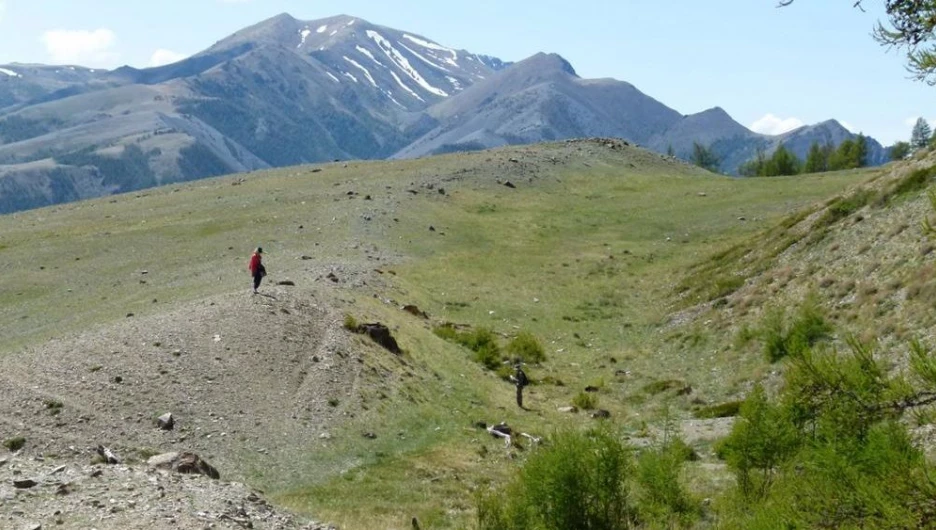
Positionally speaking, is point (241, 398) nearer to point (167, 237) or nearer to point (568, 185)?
point (167, 237)

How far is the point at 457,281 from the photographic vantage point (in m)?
52.3

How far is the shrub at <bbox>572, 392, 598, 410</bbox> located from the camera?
31.6 metres

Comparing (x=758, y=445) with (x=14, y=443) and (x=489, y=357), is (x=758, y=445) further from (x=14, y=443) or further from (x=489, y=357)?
(x=489, y=357)

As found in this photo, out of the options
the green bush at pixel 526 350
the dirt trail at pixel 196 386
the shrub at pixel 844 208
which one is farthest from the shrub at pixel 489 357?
the shrub at pixel 844 208

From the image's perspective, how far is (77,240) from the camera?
58.8 metres

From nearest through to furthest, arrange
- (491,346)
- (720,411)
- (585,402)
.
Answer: (720,411) < (585,402) < (491,346)

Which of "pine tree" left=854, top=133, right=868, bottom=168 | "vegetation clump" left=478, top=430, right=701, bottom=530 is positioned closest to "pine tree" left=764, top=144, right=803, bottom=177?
"pine tree" left=854, top=133, right=868, bottom=168

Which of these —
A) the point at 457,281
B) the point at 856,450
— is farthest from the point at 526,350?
the point at 856,450

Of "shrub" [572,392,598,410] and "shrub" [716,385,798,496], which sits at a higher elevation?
"shrub" [716,385,798,496]

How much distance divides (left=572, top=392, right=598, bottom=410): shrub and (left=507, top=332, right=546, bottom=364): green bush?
6058 millimetres

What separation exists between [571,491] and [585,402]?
1687 cm

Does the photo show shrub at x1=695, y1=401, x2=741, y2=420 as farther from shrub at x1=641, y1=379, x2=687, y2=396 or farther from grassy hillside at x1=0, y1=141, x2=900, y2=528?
shrub at x1=641, y1=379, x2=687, y2=396

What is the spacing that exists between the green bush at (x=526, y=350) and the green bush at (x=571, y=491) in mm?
21961

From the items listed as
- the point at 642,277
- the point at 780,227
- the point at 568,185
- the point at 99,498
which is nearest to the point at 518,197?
the point at 568,185
